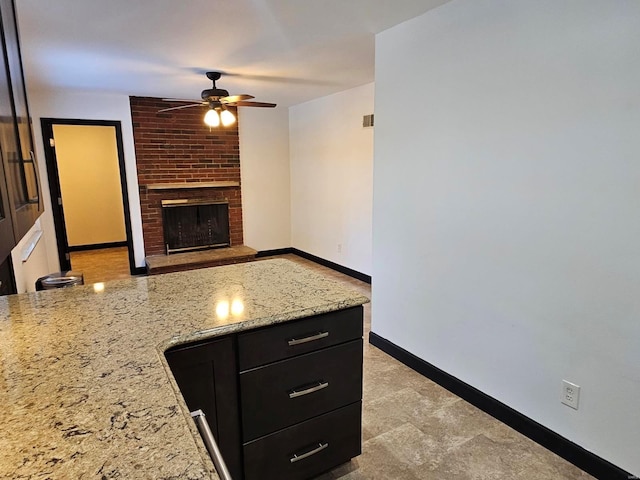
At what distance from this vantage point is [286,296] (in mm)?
1581

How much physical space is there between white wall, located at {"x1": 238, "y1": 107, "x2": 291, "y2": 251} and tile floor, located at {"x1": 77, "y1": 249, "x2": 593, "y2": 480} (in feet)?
13.1

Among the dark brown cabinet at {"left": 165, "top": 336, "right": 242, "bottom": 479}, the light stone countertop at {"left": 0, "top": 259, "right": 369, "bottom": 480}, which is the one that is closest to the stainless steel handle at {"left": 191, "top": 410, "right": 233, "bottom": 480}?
the light stone countertop at {"left": 0, "top": 259, "right": 369, "bottom": 480}

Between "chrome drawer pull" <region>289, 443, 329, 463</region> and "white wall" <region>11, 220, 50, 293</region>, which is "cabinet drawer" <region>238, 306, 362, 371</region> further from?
"white wall" <region>11, 220, 50, 293</region>

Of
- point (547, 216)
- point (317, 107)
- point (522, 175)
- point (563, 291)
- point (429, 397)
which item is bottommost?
point (429, 397)

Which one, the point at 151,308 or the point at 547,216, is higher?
the point at 547,216

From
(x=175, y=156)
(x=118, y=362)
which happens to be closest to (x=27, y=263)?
(x=175, y=156)

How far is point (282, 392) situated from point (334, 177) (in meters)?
4.00

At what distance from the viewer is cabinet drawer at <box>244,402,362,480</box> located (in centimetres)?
150

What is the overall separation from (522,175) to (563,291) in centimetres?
60

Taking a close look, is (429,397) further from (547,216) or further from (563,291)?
(547,216)

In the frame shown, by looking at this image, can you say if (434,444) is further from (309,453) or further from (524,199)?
(524,199)

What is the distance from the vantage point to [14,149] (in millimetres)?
1043

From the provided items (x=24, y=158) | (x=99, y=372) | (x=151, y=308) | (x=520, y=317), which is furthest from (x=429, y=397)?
(x=24, y=158)

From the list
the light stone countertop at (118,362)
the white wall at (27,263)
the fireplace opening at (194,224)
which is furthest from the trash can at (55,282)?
the fireplace opening at (194,224)
